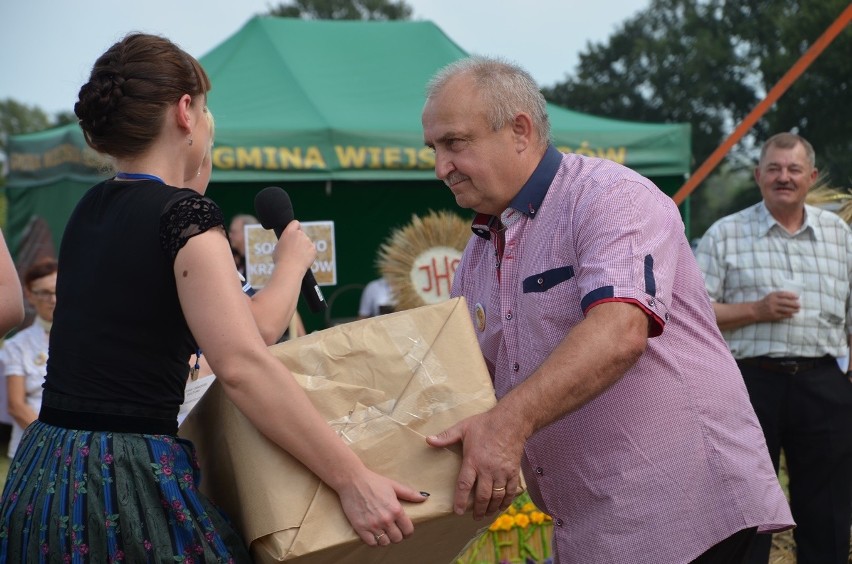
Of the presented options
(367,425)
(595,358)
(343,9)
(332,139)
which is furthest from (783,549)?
(343,9)

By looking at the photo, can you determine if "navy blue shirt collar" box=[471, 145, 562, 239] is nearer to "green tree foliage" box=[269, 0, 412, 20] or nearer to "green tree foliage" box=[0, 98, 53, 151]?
"green tree foliage" box=[269, 0, 412, 20]

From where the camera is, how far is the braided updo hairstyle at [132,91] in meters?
1.85

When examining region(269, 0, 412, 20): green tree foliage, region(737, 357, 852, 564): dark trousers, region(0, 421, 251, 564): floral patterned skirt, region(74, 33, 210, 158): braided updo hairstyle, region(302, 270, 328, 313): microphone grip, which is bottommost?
region(737, 357, 852, 564): dark trousers

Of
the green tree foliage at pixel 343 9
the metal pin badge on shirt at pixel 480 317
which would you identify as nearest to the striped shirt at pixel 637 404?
the metal pin badge on shirt at pixel 480 317

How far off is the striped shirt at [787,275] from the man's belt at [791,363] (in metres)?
0.03

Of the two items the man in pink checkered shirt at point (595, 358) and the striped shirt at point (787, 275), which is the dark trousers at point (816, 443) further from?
the man in pink checkered shirt at point (595, 358)

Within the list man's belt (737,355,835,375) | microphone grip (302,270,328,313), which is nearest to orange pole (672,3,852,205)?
man's belt (737,355,835,375)

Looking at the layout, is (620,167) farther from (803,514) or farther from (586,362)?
(803,514)

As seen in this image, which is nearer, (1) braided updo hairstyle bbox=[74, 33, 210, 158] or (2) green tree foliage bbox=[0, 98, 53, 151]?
(1) braided updo hairstyle bbox=[74, 33, 210, 158]

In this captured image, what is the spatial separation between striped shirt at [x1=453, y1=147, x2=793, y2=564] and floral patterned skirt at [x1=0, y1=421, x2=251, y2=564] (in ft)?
2.50

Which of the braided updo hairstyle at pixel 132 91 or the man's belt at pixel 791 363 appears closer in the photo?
the braided updo hairstyle at pixel 132 91

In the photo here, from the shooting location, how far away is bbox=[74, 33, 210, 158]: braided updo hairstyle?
185 centimetres

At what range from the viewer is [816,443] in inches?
179

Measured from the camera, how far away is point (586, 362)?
188cm
